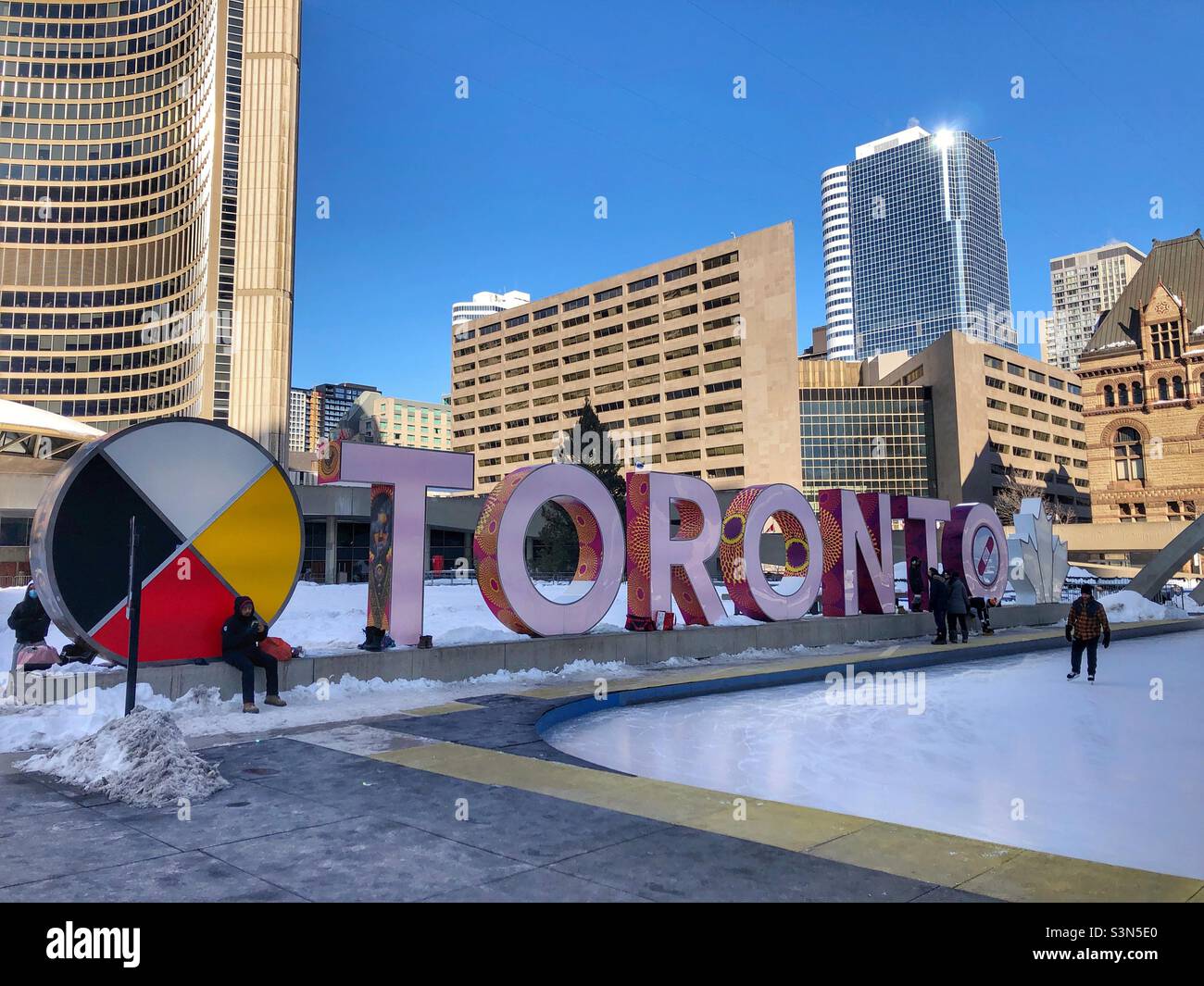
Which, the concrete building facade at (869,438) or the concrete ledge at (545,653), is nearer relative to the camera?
the concrete ledge at (545,653)

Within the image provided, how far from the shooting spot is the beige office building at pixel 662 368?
98.8m

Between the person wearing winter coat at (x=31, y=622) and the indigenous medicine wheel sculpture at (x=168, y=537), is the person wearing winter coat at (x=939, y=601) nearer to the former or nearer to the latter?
the indigenous medicine wheel sculpture at (x=168, y=537)

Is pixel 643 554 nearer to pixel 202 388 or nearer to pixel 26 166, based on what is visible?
pixel 202 388

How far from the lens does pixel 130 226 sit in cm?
10544

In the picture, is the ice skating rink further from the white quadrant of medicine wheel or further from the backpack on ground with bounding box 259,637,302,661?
the white quadrant of medicine wheel

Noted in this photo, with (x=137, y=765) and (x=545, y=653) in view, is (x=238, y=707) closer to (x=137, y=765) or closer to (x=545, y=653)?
(x=137, y=765)

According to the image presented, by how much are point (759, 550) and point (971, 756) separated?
10123mm

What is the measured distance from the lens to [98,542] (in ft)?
33.6

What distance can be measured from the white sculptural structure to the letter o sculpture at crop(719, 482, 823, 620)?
12.7m

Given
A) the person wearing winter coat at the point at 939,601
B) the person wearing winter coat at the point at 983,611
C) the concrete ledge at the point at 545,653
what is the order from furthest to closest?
the person wearing winter coat at the point at 983,611
the person wearing winter coat at the point at 939,601
the concrete ledge at the point at 545,653

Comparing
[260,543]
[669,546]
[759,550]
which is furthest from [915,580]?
[260,543]

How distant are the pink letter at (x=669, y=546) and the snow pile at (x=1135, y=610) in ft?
68.0

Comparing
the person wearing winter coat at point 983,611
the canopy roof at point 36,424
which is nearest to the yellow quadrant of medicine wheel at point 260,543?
the person wearing winter coat at point 983,611
